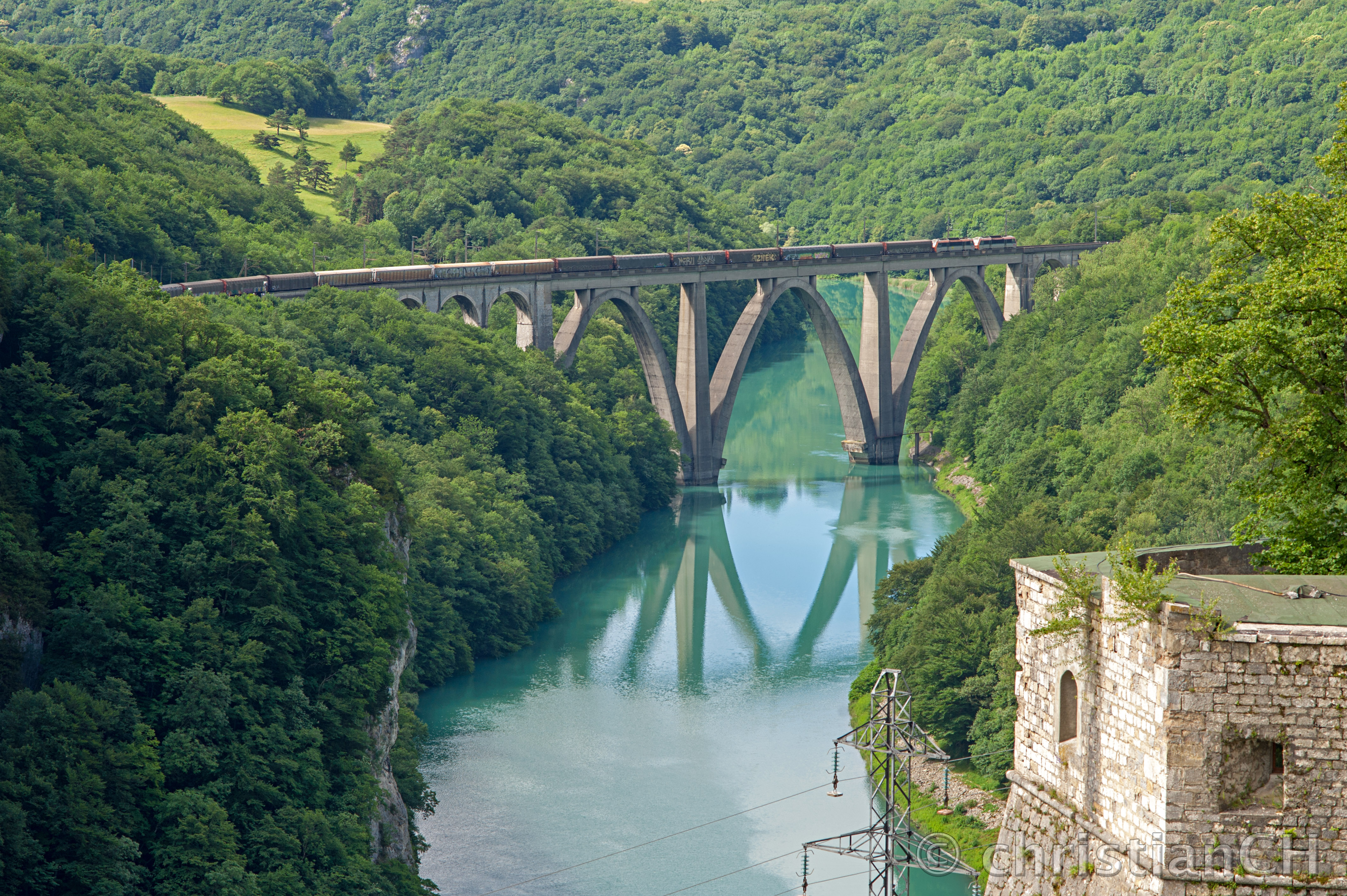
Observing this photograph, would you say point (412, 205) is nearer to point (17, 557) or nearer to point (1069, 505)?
point (1069, 505)

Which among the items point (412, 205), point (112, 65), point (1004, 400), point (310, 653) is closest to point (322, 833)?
point (310, 653)

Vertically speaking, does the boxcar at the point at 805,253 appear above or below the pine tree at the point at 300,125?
below

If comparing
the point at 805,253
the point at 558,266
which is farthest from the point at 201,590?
the point at 805,253

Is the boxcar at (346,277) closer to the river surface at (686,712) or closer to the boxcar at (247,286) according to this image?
the boxcar at (247,286)

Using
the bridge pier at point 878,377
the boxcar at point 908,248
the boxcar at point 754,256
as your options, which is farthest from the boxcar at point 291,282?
the boxcar at point 908,248

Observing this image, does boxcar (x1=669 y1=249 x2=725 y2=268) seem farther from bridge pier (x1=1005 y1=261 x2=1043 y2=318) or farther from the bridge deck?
bridge pier (x1=1005 y1=261 x2=1043 y2=318)

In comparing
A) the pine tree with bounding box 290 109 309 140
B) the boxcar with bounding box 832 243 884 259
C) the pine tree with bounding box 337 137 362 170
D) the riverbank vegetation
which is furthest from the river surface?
the pine tree with bounding box 290 109 309 140

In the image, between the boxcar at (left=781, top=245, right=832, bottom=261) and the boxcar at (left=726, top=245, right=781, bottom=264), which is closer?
the boxcar at (left=726, top=245, right=781, bottom=264)

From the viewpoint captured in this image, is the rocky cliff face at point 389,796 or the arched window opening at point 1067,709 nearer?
the arched window opening at point 1067,709
